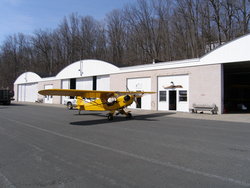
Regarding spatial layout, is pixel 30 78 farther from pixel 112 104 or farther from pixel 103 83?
pixel 112 104

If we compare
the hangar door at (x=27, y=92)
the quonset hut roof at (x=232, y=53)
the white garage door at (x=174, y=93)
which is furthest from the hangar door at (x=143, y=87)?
the hangar door at (x=27, y=92)

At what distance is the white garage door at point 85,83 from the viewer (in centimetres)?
3033

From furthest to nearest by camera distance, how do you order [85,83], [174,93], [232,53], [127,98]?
1. [85,83]
2. [174,93]
3. [232,53]
4. [127,98]

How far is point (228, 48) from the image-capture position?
16.9 m

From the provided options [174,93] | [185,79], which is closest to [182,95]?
[174,93]

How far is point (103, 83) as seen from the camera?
2781 cm

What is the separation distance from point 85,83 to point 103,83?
469cm

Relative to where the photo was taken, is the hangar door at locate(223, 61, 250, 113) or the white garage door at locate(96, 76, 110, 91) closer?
the hangar door at locate(223, 61, 250, 113)

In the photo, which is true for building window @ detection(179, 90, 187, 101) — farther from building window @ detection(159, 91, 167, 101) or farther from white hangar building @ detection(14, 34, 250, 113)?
building window @ detection(159, 91, 167, 101)

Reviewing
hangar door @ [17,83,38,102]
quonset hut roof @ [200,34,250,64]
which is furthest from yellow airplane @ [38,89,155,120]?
hangar door @ [17,83,38,102]

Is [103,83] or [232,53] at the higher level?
[232,53]

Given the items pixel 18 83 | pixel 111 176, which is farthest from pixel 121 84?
pixel 18 83

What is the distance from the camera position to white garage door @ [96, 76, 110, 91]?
2710 cm

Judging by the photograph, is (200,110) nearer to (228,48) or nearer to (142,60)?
(228,48)
